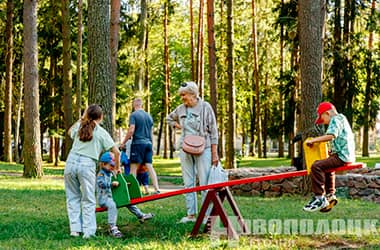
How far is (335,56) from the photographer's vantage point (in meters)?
24.0

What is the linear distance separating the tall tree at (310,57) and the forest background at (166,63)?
0.02 meters

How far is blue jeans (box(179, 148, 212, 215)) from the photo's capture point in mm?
8406

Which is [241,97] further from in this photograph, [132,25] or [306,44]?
[306,44]

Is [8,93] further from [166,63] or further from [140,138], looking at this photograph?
[140,138]

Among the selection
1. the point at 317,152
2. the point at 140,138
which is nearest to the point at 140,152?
the point at 140,138

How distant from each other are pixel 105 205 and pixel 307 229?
2.81 meters

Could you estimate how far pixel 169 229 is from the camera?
8117 mm

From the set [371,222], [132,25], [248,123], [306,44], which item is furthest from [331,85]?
[248,123]

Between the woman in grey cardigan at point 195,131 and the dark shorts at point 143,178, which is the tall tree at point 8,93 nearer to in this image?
the dark shorts at point 143,178

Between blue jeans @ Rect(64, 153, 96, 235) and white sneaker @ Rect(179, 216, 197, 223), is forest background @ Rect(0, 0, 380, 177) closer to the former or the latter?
white sneaker @ Rect(179, 216, 197, 223)

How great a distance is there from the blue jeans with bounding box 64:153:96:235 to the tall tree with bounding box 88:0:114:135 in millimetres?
4256

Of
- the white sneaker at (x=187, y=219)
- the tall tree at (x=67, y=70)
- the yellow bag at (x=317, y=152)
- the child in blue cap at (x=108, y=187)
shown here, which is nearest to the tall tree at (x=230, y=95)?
the tall tree at (x=67, y=70)

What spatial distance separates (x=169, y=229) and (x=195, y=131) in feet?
4.71

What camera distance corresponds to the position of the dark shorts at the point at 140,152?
1312 cm
